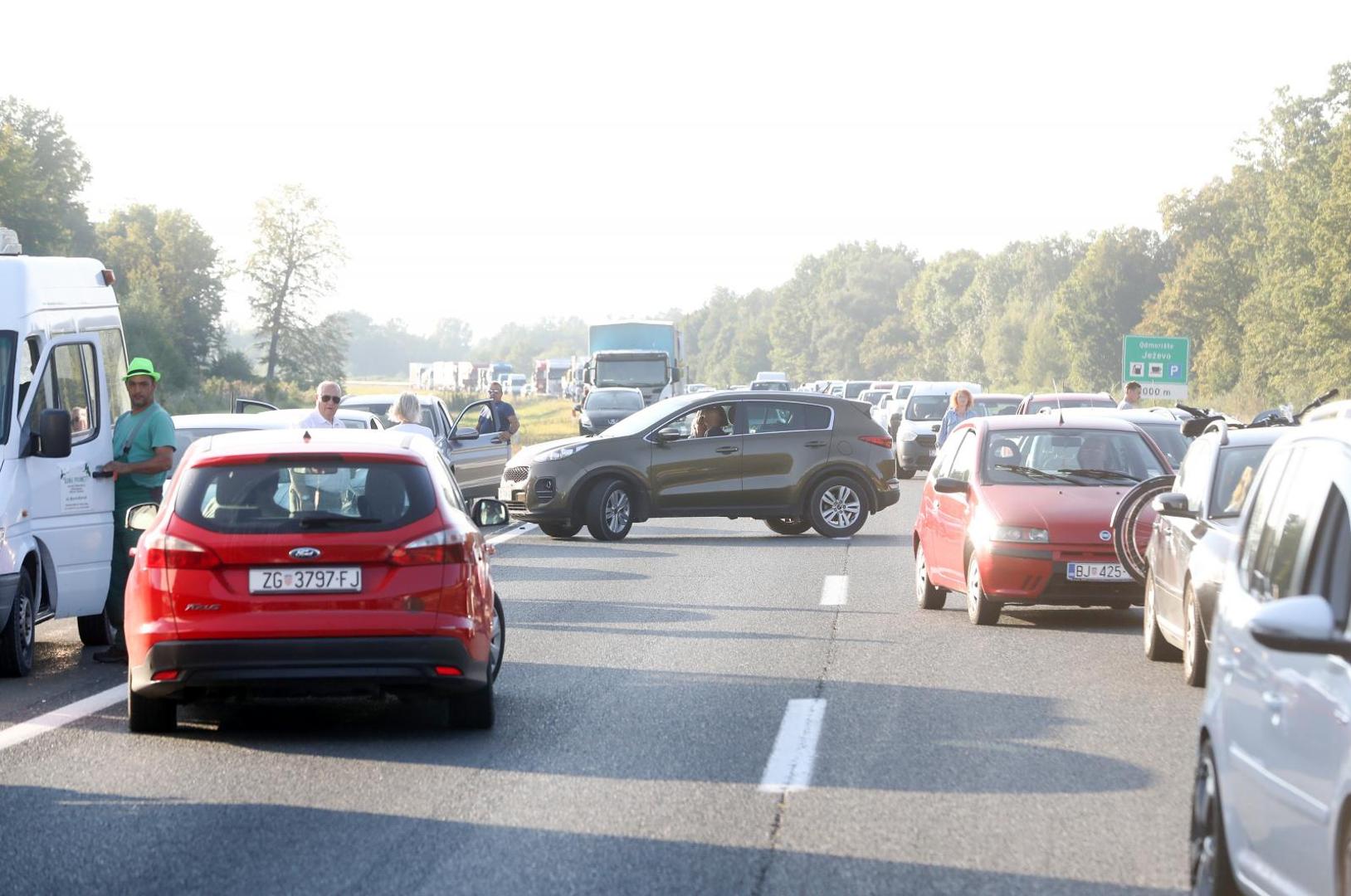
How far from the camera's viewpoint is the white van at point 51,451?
1102 cm

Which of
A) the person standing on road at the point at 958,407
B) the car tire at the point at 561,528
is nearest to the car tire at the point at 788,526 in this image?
the person standing on road at the point at 958,407

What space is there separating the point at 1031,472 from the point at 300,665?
7317mm

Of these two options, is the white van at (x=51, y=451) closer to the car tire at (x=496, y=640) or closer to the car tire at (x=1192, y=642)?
the car tire at (x=496, y=640)

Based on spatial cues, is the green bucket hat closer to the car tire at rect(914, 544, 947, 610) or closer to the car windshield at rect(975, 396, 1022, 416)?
the car tire at rect(914, 544, 947, 610)

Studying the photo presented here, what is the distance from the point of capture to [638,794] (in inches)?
298

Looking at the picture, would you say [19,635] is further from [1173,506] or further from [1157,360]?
[1157,360]

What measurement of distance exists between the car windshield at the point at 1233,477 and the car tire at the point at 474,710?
14.2 feet

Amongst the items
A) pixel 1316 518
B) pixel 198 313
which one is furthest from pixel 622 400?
pixel 198 313

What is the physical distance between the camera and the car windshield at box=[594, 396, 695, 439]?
902 inches

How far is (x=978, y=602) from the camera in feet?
44.5

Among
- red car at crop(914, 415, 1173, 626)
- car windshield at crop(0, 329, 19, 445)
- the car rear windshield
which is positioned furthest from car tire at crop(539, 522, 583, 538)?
the car rear windshield

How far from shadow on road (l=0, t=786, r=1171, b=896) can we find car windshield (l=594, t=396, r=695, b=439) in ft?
51.5

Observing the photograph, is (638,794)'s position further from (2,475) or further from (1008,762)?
(2,475)

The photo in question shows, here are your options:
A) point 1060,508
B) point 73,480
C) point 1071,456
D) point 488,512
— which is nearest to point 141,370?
point 73,480
